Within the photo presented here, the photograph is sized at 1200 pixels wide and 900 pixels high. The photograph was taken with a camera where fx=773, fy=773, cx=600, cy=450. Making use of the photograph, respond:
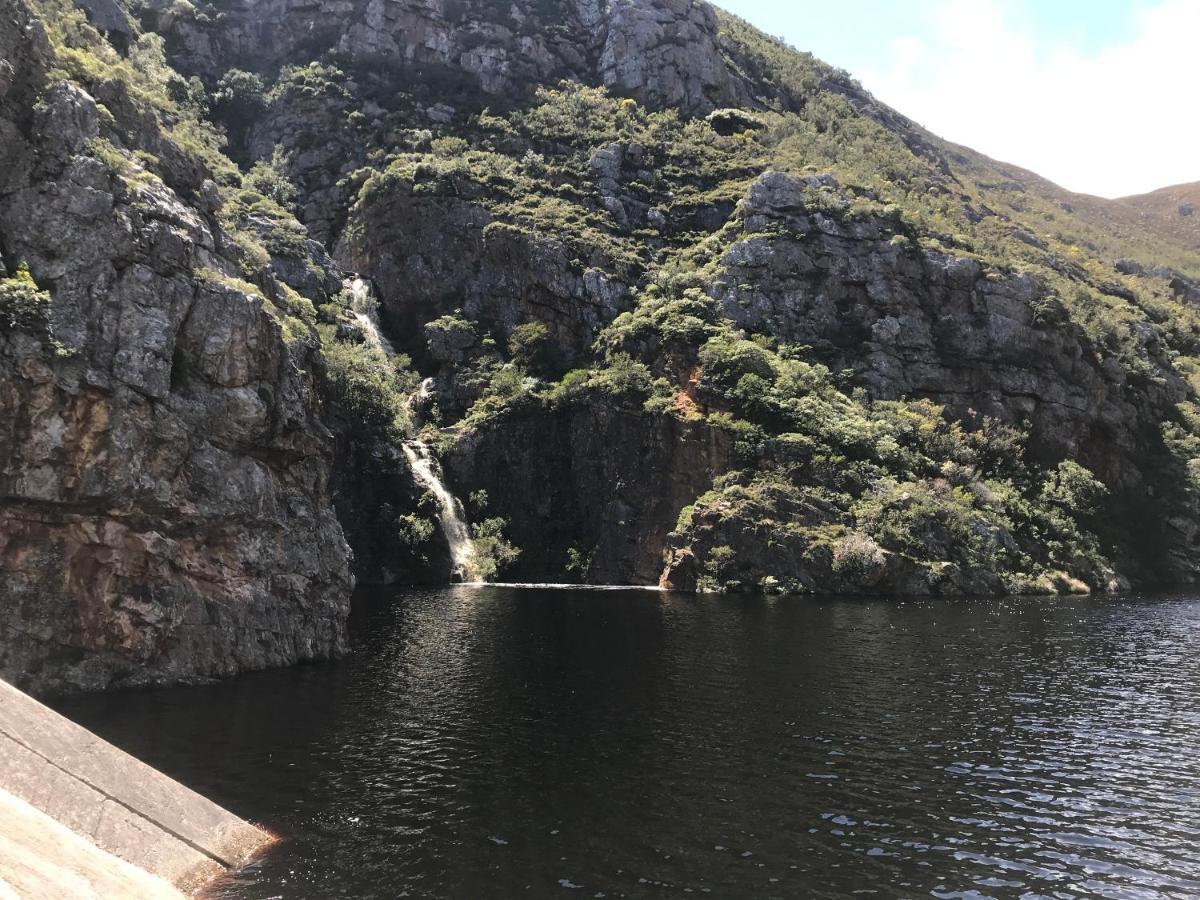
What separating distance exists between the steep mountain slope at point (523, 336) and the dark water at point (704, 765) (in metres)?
9.12

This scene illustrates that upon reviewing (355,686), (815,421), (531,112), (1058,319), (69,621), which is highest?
(531,112)

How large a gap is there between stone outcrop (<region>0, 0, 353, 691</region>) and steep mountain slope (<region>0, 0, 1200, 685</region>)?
0.51 feet

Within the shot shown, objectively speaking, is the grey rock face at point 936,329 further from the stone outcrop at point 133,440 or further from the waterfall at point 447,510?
the stone outcrop at point 133,440

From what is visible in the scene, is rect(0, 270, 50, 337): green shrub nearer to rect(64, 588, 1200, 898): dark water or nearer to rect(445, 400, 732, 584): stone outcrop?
rect(64, 588, 1200, 898): dark water

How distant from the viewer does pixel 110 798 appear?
51.9 ft

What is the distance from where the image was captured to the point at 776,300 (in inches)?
3994

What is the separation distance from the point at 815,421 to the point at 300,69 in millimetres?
111791

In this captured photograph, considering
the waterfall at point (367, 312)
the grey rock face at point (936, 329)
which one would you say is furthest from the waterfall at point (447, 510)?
the grey rock face at point (936, 329)

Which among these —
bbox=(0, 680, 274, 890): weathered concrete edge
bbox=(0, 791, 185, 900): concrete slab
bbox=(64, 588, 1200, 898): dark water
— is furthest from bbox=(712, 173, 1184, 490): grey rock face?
bbox=(0, 791, 185, 900): concrete slab

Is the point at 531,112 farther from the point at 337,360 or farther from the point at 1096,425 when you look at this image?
the point at 1096,425

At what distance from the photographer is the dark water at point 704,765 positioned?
16984 mm

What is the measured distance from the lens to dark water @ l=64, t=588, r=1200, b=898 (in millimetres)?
16984

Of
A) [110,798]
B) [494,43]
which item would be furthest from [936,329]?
[110,798]

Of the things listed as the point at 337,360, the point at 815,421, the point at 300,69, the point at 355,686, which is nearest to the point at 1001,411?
the point at 815,421
